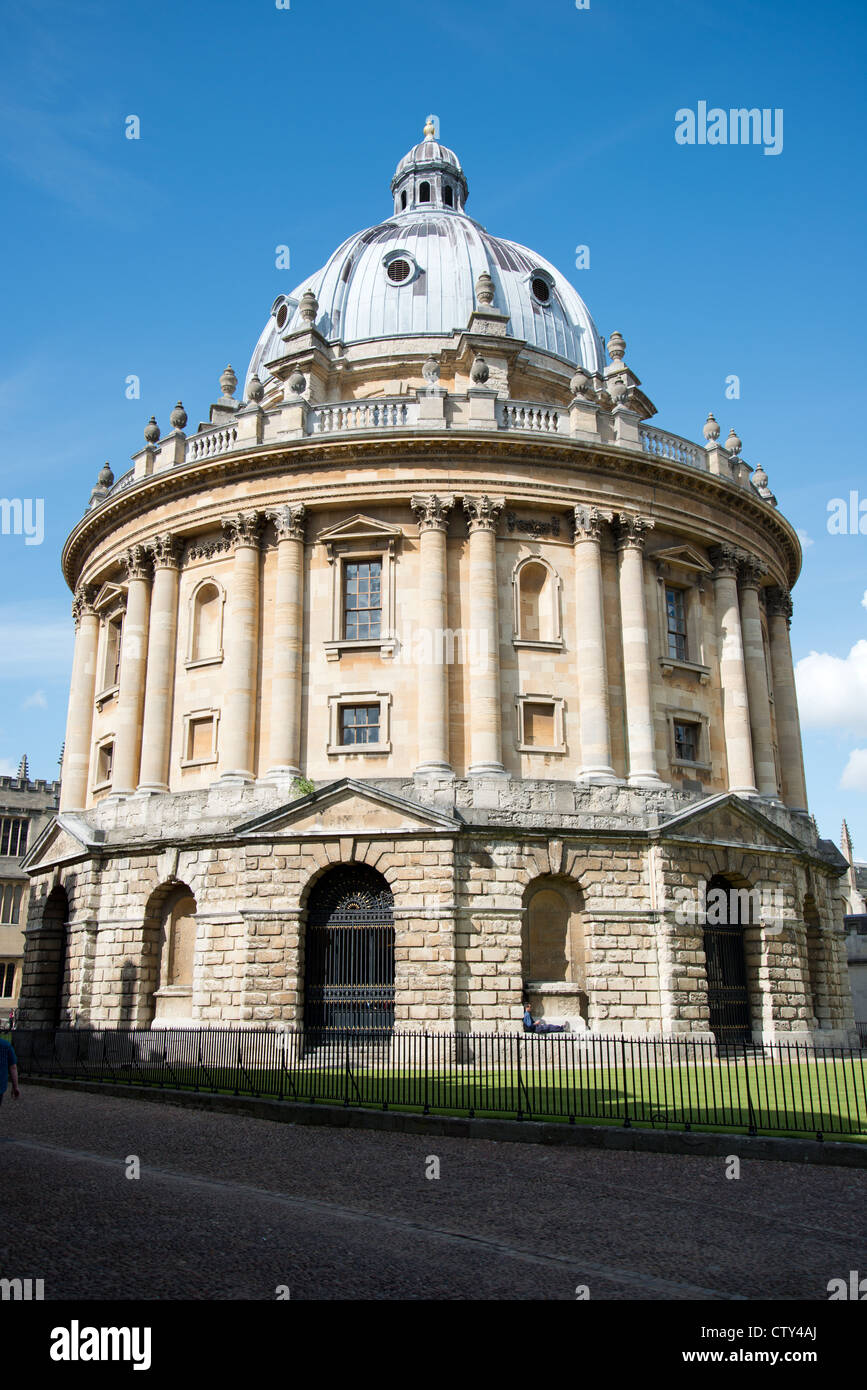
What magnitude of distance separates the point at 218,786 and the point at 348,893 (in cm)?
471

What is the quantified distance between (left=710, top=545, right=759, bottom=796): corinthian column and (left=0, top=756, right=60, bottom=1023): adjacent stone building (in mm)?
39334

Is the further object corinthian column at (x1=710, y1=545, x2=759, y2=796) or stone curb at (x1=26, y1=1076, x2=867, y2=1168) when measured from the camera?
corinthian column at (x1=710, y1=545, x2=759, y2=796)

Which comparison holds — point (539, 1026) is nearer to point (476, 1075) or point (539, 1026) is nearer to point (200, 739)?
point (476, 1075)

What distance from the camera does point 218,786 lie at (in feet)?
95.3

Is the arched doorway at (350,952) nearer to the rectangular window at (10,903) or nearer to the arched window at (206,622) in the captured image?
the arched window at (206,622)

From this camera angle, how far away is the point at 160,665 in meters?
32.1

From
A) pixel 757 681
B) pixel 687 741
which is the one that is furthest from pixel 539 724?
pixel 757 681

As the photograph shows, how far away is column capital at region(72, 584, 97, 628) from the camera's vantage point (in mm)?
37594

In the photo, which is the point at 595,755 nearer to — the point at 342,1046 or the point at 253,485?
the point at 342,1046

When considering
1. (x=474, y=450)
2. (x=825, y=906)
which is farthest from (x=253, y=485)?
(x=825, y=906)

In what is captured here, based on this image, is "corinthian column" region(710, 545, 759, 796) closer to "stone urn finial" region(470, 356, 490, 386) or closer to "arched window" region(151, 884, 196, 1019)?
"stone urn finial" region(470, 356, 490, 386)

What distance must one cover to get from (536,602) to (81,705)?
16.0m

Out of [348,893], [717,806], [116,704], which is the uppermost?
[116,704]

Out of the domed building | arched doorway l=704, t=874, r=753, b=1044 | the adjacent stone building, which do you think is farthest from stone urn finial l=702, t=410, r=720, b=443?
the adjacent stone building
